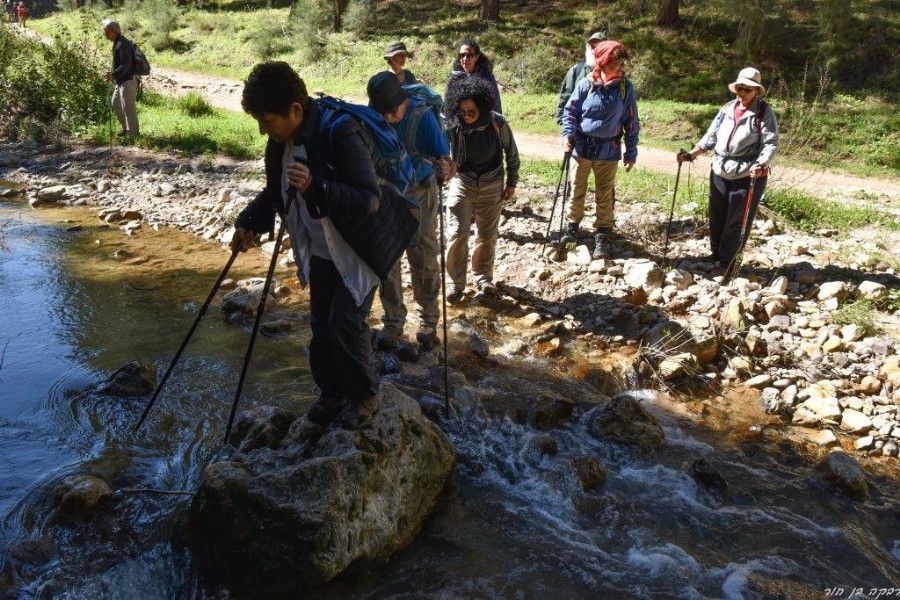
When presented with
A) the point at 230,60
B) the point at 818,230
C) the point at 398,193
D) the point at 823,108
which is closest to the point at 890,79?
the point at 823,108

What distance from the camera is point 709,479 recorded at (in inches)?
188

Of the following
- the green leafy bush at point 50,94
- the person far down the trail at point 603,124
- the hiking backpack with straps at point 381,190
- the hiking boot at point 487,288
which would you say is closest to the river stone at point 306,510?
the hiking backpack with straps at point 381,190

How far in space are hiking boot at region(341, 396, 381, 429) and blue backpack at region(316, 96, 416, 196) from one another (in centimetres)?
128

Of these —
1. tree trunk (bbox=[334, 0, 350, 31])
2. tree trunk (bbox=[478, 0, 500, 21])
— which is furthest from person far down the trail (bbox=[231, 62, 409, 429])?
tree trunk (bbox=[334, 0, 350, 31])

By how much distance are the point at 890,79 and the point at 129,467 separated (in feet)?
69.5

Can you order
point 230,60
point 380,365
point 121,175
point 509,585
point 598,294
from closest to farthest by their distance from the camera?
point 509,585 → point 380,365 → point 598,294 → point 121,175 → point 230,60

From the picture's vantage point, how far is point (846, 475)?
479cm

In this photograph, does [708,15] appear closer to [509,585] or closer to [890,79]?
[890,79]

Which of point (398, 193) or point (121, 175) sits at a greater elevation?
point (398, 193)

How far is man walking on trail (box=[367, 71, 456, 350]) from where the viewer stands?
16.2 feet

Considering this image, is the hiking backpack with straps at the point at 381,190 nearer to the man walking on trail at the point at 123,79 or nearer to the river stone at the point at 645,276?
the river stone at the point at 645,276

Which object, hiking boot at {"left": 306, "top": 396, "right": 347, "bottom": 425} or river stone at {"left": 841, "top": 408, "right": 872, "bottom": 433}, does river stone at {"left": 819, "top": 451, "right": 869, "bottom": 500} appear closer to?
river stone at {"left": 841, "top": 408, "right": 872, "bottom": 433}

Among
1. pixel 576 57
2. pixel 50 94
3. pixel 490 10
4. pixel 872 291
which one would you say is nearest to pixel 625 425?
pixel 872 291

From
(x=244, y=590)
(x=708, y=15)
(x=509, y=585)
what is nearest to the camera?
(x=244, y=590)
